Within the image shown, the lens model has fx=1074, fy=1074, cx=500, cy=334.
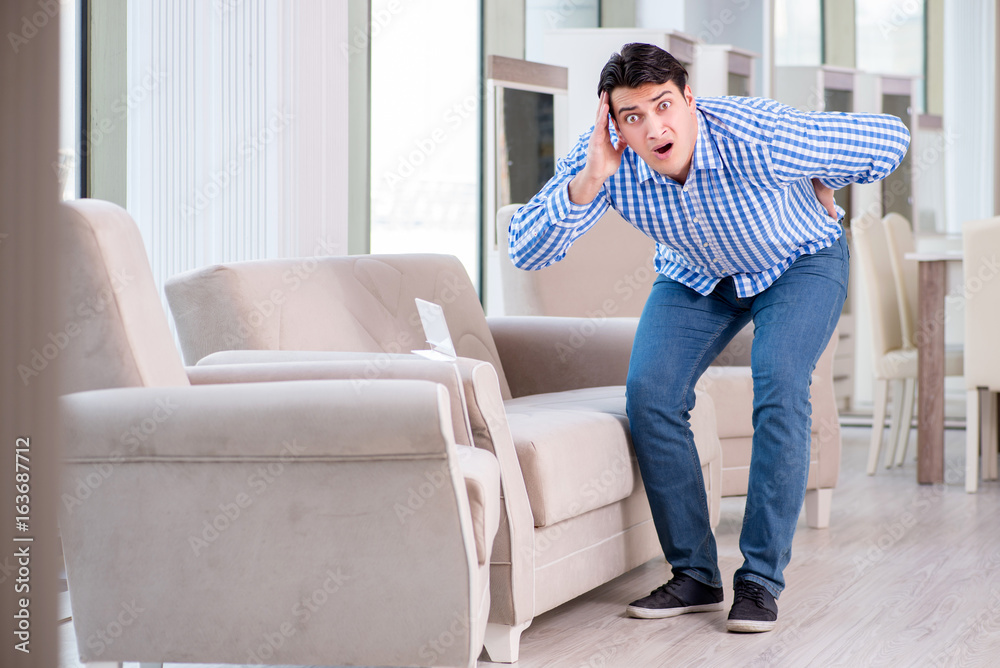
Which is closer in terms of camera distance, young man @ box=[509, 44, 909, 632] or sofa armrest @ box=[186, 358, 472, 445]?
sofa armrest @ box=[186, 358, 472, 445]

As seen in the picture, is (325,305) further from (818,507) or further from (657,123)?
(818,507)

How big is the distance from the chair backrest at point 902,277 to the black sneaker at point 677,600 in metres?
2.51

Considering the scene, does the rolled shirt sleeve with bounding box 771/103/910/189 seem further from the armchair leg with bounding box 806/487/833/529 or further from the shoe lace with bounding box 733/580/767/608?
the armchair leg with bounding box 806/487/833/529

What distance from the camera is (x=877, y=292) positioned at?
4199 mm

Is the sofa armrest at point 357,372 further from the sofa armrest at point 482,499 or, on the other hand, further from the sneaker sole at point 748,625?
the sneaker sole at point 748,625

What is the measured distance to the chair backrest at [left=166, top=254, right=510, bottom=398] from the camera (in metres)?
2.15

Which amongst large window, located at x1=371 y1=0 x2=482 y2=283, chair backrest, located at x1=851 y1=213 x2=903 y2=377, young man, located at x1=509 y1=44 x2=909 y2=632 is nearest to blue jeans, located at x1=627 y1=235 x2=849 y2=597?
young man, located at x1=509 y1=44 x2=909 y2=632

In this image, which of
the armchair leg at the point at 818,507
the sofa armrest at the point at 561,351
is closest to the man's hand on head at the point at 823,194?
the sofa armrest at the point at 561,351

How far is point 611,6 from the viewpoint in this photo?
5625mm

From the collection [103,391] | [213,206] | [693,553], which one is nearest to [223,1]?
[213,206]

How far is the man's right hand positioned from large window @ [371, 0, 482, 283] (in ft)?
7.86

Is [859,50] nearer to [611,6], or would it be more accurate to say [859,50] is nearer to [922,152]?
[922,152]

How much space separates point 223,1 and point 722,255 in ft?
5.16

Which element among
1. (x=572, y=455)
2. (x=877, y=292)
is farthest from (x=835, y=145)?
(x=877, y=292)
